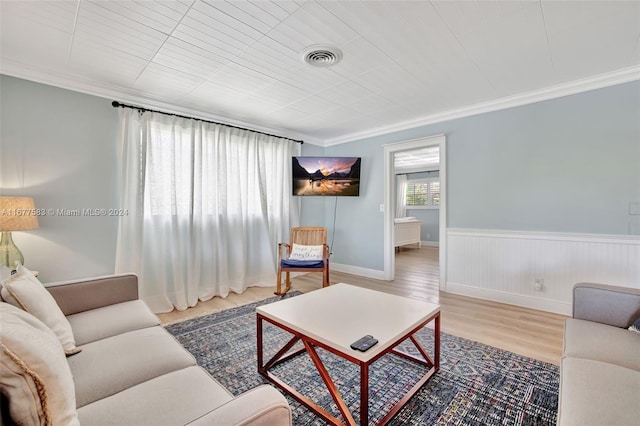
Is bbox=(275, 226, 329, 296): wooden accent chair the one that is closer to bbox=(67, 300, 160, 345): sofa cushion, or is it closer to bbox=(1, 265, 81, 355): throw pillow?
bbox=(67, 300, 160, 345): sofa cushion

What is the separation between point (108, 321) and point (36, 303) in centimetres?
45

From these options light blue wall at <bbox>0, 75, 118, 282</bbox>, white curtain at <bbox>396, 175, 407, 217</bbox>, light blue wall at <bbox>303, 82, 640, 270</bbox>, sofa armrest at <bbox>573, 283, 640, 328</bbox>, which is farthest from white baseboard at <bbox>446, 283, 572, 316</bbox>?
white curtain at <bbox>396, 175, 407, 217</bbox>

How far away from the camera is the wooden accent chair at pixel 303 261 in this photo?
356 cm

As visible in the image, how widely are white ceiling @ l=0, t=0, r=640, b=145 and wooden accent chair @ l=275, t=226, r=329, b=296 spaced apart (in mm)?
1772

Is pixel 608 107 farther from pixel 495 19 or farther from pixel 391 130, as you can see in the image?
pixel 391 130

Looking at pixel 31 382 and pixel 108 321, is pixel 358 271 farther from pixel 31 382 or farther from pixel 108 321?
pixel 31 382

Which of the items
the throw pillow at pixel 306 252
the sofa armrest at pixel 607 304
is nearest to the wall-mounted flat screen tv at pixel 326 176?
the throw pillow at pixel 306 252

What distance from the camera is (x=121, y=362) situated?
1276 millimetres

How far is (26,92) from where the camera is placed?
248cm

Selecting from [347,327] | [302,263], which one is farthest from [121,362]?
[302,263]

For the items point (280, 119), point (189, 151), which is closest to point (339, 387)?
point (189, 151)

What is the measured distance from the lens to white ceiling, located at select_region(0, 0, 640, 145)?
181 cm

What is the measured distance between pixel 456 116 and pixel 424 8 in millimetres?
2141

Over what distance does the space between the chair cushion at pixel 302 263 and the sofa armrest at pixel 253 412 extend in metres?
2.72
